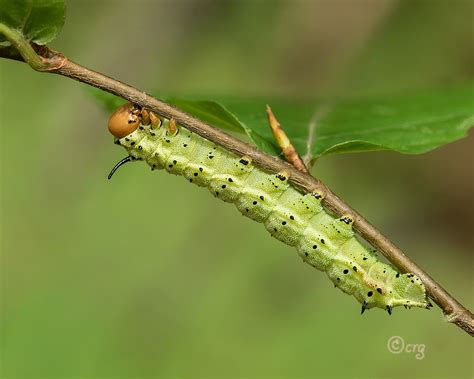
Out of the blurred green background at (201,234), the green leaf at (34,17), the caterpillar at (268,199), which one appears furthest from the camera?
the blurred green background at (201,234)

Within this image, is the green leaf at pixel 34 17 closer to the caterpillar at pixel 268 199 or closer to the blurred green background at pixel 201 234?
the caterpillar at pixel 268 199

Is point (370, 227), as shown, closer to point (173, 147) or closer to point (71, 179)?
point (173, 147)

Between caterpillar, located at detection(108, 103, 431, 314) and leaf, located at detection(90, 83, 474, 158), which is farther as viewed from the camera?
caterpillar, located at detection(108, 103, 431, 314)

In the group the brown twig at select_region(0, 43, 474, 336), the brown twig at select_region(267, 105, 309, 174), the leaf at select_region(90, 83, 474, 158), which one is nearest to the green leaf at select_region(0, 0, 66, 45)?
the brown twig at select_region(0, 43, 474, 336)

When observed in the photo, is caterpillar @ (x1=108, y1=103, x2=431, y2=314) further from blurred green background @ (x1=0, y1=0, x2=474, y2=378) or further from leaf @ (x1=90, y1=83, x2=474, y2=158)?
blurred green background @ (x1=0, y1=0, x2=474, y2=378)

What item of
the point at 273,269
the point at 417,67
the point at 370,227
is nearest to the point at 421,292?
the point at 370,227

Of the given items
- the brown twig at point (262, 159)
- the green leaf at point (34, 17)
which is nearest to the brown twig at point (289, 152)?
the brown twig at point (262, 159)

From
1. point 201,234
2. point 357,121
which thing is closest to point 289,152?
point 357,121
